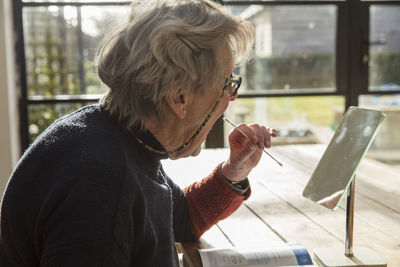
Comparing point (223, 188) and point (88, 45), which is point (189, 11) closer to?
point (223, 188)

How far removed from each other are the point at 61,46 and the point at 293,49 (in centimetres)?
161

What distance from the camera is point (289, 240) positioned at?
1336 mm

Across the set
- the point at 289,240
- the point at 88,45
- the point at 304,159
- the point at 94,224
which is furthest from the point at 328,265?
the point at 88,45

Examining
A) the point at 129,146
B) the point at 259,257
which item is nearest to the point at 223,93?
the point at 129,146

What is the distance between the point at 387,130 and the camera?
402 centimetres

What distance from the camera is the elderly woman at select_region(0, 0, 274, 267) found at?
86 centimetres

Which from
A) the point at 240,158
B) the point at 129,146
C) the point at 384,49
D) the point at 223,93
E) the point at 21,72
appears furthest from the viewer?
the point at 384,49

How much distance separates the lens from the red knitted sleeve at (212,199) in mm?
1436

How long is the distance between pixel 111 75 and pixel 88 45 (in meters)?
2.62

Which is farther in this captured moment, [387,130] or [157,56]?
[387,130]

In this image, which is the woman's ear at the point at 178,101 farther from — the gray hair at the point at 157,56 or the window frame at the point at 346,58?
the window frame at the point at 346,58

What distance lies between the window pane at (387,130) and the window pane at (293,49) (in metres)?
0.40

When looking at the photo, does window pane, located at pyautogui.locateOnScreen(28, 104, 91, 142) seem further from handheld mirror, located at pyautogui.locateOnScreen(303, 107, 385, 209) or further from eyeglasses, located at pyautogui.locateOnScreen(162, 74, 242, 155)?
handheld mirror, located at pyautogui.locateOnScreen(303, 107, 385, 209)

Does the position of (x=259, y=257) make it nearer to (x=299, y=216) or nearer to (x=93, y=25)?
(x=299, y=216)
